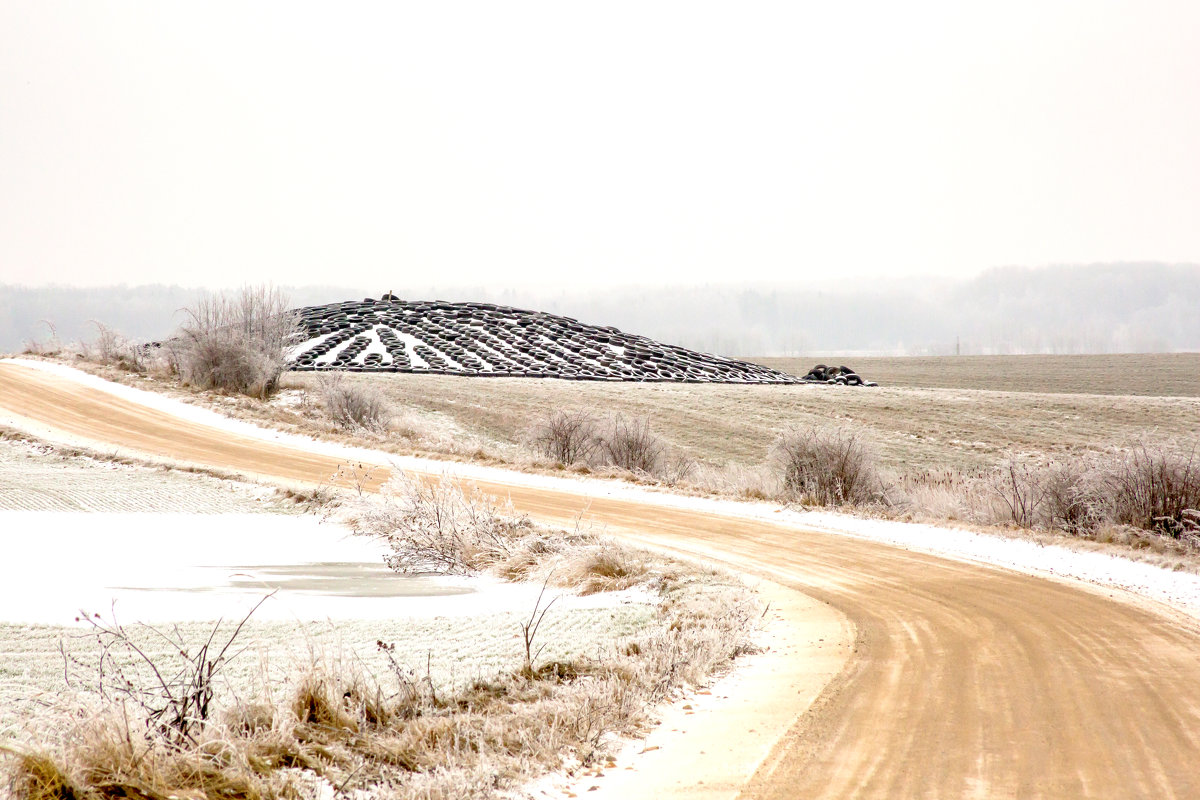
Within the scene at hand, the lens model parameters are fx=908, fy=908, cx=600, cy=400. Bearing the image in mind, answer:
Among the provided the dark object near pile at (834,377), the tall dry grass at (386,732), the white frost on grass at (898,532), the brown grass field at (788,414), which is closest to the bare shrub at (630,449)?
the white frost on grass at (898,532)

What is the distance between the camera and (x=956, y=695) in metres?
6.75

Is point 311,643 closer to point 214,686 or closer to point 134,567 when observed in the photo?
point 214,686

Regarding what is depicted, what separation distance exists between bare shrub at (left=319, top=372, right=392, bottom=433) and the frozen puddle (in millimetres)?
14264

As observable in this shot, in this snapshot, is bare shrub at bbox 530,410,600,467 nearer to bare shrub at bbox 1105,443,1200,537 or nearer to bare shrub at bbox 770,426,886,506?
bare shrub at bbox 770,426,886,506

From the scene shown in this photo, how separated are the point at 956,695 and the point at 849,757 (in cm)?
173

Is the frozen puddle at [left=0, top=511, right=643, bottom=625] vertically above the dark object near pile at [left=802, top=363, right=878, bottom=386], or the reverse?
the dark object near pile at [left=802, top=363, right=878, bottom=386]

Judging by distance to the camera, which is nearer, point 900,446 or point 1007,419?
point 900,446

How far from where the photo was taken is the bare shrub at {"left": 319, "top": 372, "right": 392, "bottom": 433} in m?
32.2

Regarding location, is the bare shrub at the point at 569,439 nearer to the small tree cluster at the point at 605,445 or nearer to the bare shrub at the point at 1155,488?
the small tree cluster at the point at 605,445

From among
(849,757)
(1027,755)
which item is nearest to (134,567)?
(849,757)

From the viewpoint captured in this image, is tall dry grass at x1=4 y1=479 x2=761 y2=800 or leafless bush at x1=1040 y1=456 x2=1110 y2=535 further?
leafless bush at x1=1040 y1=456 x2=1110 y2=535

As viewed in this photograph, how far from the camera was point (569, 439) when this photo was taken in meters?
27.0

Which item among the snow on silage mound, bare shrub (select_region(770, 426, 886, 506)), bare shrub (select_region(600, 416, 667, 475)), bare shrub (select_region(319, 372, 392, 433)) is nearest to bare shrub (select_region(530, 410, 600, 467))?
bare shrub (select_region(600, 416, 667, 475))

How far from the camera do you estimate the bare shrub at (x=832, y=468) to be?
65.4 feet
